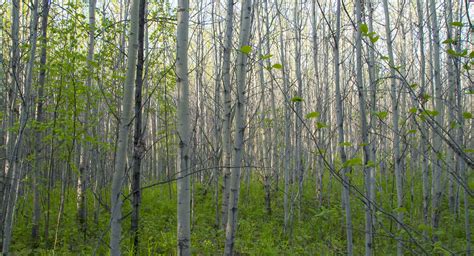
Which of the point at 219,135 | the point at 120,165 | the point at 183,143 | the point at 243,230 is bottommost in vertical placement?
the point at 243,230

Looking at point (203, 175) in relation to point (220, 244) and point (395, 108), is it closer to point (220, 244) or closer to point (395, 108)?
point (220, 244)

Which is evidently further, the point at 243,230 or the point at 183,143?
the point at 243,230

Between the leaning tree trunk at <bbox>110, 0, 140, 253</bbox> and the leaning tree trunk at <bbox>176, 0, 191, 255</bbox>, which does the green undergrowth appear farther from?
the leaning tree trunk at <bbox>110, 0, 140, 253</bbox>

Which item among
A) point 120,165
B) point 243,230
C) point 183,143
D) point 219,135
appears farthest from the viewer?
point 243,230

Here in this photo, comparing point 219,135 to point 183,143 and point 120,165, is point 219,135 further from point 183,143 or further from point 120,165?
point 120,165

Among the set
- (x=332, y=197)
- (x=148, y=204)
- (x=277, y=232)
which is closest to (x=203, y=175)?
(x=148, y=204)

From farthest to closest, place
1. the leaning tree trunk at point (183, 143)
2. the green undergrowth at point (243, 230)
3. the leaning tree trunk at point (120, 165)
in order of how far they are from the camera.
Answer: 1. the green undergrowth at point (243, 230)
2. the leaning tree trunk at point (183, 143)
3. the leaning tree trunk at point (120, 165)

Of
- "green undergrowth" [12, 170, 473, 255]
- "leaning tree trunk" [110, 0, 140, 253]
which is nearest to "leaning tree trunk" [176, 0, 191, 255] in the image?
"leaning tree trunk" [110, 0, 140, 253]

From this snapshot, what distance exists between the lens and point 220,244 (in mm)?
5969

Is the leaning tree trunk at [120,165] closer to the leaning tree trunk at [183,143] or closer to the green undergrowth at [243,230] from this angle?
the leaning tree trunk at [183,143]

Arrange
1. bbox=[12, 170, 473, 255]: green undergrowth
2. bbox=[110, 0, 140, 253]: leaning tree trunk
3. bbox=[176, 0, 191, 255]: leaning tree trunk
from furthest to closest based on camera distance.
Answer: bbox=[12, 170, 473, 255]: green undergrowth < bbox=[176, 0, 191, 255]: leaning tree trunk < bbox=[110, 0, 140, 253]: leaning tree trunk

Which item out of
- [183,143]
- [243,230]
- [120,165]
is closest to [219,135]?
[243,230]

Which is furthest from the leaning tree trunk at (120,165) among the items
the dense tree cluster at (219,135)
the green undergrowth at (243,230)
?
the green undergrowth at (243,230)

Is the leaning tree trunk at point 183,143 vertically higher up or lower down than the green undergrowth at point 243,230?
higher up
